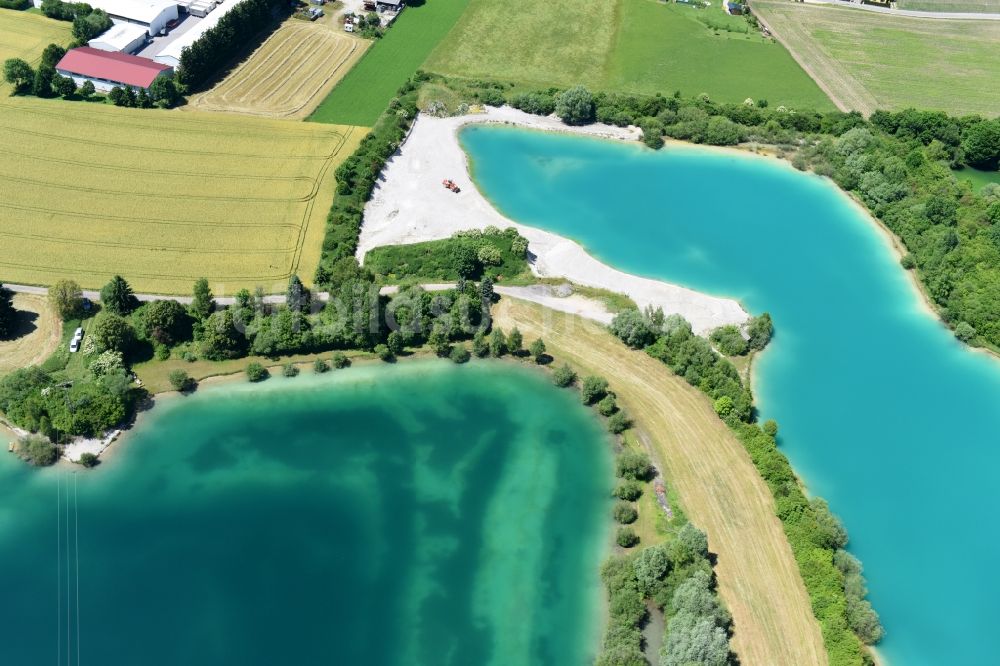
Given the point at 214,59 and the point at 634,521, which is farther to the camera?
the point at 214,59

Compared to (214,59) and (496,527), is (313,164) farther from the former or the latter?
(496,527)

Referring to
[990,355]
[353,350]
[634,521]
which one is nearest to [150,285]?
[353,350]

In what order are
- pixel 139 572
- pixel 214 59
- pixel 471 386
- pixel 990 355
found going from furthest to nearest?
1. pixel 214 59
2. pixel 990 355
3. pixel 471 386
4. pixel 139 572

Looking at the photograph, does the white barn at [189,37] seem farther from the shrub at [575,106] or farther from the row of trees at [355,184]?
the shrub at [575,106]

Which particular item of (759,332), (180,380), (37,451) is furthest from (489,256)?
(37,451)

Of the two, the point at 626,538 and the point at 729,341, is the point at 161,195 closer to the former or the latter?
the point at 626,538

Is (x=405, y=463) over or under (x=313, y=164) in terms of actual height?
under
